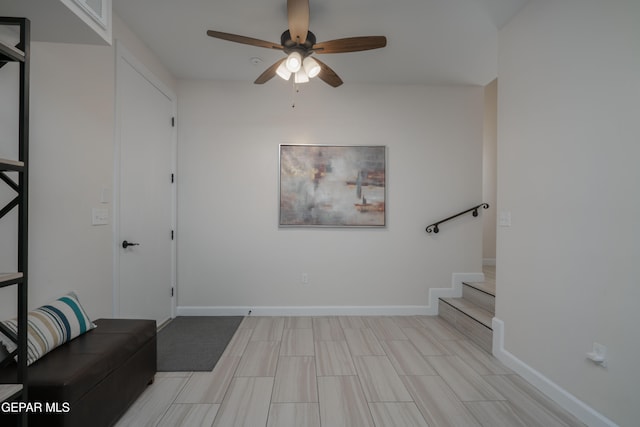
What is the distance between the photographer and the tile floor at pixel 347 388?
1731 mm

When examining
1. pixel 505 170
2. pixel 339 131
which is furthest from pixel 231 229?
pixel 505 170

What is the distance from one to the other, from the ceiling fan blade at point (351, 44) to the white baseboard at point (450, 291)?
2724 millimetres

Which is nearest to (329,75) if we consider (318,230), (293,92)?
(293,92)

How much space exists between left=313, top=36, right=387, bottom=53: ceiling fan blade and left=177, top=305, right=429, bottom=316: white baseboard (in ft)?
8.80

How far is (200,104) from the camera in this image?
3398 millimetres

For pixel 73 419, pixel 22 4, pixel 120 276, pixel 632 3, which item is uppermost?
pixel 632 3

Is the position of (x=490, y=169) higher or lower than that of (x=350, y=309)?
higher

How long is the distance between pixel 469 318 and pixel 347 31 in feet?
9.52

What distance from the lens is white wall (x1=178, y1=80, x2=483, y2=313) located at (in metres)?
3.41

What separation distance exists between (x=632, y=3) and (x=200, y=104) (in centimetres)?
357

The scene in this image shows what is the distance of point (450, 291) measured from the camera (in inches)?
137

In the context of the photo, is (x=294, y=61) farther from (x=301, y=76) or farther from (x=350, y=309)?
(x=350, y=309)

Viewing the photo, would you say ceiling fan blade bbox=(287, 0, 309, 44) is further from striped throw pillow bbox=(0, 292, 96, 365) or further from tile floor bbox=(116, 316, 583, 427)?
tile floor bbox=(116, 316, 583, 427)

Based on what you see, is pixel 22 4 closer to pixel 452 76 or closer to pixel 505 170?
pixel 505 170
